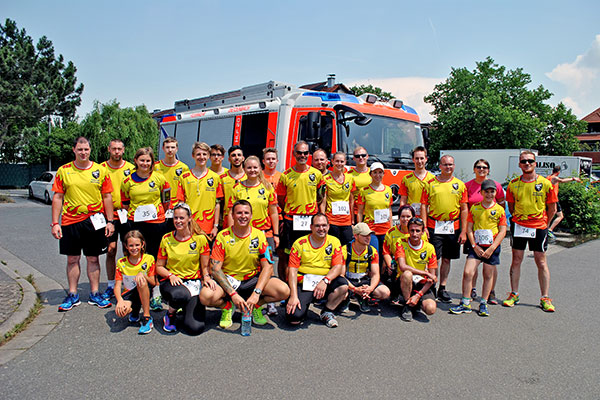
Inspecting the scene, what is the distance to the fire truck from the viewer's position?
8039 millimetres

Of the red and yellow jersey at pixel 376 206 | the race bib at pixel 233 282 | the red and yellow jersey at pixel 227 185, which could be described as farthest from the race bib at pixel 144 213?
the red and yellow jersey at pixel 376 206

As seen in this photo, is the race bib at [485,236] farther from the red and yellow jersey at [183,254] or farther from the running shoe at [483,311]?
the red and yellow jersey at [183,254]

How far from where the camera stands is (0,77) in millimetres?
24031

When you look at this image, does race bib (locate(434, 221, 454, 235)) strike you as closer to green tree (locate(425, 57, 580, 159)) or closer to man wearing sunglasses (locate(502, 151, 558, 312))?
man wearing sunglasses (locate(502, 151, 558, 312))

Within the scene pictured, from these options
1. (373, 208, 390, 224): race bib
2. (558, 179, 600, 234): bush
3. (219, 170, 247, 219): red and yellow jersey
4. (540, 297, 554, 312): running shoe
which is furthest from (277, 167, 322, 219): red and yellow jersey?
(558, 179, 600, 234): bush

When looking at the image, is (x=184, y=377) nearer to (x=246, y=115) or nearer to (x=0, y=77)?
(x=246, y=115)

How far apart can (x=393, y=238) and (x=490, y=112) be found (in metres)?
28.9

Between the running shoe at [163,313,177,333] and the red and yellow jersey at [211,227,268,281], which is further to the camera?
the red and yellow jersey at [211,227,268,281]

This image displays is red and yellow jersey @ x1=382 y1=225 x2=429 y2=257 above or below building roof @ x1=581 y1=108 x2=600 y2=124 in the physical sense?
below

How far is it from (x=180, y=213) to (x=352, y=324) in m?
2.19

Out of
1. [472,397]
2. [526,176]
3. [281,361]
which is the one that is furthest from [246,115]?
[472,397]

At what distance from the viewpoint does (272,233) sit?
548 cm

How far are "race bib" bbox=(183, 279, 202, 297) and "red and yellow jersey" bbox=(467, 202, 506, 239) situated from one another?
345 cm

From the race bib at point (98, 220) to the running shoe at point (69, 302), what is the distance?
848 millimetres
